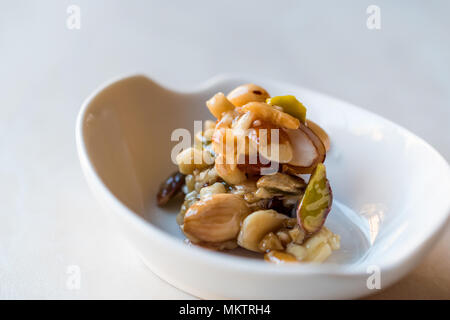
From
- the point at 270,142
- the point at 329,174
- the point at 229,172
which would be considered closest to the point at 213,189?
the point at 229,172

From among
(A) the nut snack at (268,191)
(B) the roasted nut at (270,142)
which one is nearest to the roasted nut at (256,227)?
(A) the nut snack at (268,191)

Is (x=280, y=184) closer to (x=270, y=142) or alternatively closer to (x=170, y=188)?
(x=270, y=142)

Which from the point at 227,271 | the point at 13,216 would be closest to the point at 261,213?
the point at 227,271

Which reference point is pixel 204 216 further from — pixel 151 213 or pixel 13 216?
pixel 13 216

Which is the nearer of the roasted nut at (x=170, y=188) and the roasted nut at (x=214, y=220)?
the roasted nut at (x=214, y=220)

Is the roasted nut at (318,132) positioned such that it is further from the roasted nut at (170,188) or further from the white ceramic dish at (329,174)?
the roasted nut at (170,188)

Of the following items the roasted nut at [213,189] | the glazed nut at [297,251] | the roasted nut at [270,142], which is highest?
the roasted nut at [270,142]
